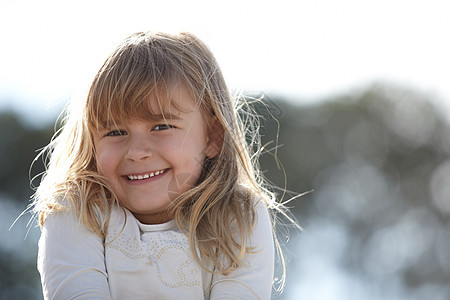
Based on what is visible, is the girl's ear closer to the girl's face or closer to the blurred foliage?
the girl's face

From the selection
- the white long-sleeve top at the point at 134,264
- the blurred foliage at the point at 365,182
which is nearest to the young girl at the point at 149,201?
the white long-sleeve top at the point at 134,264

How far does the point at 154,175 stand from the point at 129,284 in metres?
0.36

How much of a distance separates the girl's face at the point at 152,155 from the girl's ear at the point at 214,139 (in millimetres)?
96

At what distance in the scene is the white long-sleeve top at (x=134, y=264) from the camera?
205 cm

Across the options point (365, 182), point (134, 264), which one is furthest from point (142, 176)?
point (365, 182)

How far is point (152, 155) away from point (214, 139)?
0.95 ft

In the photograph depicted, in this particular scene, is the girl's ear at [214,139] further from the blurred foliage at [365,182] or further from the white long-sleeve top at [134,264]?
the blurred foliage at [365,182]

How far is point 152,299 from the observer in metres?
2.09

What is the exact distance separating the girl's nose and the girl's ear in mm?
267

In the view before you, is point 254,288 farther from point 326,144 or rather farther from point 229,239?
point 326,144

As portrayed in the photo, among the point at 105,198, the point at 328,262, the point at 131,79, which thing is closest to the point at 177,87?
the point at 131,79

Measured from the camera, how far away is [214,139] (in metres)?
2.35

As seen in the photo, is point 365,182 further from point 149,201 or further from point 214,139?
point 149,201

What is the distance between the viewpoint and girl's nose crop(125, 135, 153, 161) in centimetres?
210
